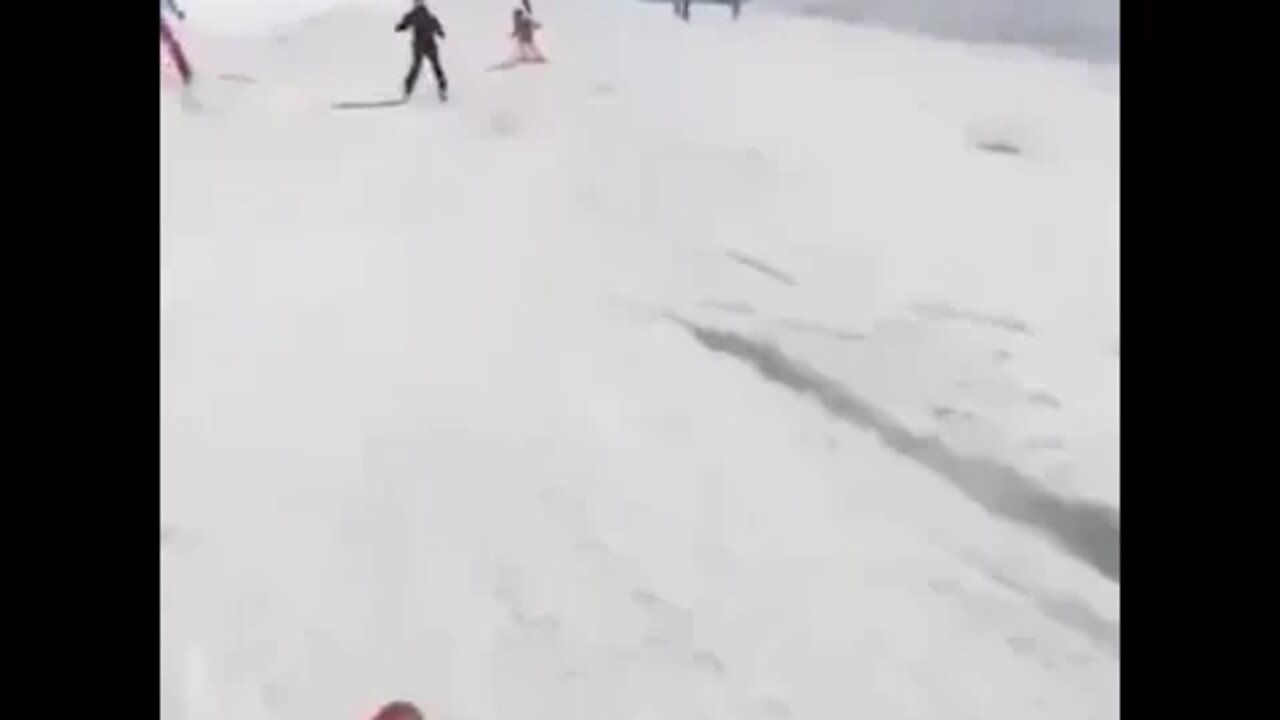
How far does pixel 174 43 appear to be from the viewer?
3.70ft

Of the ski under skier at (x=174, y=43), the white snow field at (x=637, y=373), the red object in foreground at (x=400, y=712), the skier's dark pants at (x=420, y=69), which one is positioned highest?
the ski under skier at (x=174, y=43)

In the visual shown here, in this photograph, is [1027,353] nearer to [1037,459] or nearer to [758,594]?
[1037,459]

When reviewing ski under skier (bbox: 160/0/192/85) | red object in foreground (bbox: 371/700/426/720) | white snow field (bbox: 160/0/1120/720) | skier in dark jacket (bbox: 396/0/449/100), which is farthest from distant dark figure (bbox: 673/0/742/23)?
red object in foreground (bbox: 371/700/426/720)

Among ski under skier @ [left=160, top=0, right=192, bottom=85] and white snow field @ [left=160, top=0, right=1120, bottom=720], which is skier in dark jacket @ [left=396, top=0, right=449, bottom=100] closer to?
white snow field @ [left=160, top=0, right=1120, bottom=720]

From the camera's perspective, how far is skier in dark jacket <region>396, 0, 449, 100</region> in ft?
3.71

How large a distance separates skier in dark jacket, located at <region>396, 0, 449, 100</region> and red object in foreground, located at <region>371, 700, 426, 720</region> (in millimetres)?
437

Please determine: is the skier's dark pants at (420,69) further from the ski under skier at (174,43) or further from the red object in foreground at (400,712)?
the red object in foreground at (400,712)

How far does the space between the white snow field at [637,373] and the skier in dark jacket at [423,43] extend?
0.01 meters

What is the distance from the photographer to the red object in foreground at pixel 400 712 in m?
1.03

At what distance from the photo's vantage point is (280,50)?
1.14 meters

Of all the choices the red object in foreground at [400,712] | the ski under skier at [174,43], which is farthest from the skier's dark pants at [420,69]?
the red object in foreground at [400,712]

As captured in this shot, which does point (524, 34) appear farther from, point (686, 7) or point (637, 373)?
point (637, 373)
